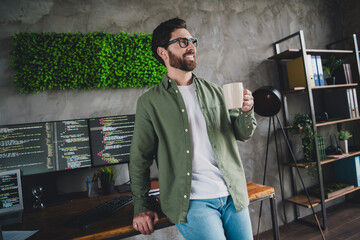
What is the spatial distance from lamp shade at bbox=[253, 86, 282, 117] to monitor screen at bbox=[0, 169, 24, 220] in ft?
7.46

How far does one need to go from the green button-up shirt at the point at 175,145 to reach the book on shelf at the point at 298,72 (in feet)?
6.49

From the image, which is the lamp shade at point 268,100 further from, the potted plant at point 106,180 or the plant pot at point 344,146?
the potted plant at point 106,180

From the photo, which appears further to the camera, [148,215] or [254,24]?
[254,24]

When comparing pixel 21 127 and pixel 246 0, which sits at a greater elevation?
pixel 246 0

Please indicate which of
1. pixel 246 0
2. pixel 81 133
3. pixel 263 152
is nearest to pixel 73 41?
pixel 81 133

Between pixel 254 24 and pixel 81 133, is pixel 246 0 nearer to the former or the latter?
pixel 254 24

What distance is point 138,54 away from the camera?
2318 mm

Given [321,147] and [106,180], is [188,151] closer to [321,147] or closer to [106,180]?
[106,180]

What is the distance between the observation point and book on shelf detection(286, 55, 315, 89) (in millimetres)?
2847

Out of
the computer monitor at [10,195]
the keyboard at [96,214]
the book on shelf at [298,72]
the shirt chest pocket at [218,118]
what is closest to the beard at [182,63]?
the shirt chest pocket at [218,118]

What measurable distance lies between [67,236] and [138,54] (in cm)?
169

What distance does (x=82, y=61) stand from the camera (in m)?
2.13

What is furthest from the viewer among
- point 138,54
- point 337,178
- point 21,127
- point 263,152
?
point 337,178

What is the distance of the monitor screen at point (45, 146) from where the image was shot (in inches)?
68.9
